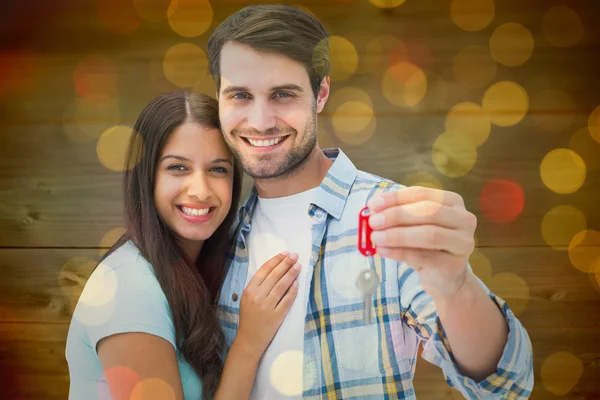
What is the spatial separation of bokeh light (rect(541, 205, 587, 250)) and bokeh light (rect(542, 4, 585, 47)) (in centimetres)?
45

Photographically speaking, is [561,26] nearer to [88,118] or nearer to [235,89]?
[235,89]

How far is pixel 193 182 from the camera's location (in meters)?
1.06

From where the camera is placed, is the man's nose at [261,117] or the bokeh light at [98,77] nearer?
the man's nose at [261,117]

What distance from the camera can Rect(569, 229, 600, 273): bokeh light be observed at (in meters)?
1.43

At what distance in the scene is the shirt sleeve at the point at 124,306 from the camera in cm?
92

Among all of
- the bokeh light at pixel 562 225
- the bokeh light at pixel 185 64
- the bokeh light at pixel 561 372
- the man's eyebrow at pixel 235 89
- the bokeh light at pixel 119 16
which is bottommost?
the bokeh light at pixel 561 372

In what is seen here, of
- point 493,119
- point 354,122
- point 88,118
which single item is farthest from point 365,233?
point 88,118

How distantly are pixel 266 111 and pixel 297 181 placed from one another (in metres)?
0.16

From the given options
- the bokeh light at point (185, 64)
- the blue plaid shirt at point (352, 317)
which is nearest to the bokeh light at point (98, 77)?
the bokeh light at point (185, 64)

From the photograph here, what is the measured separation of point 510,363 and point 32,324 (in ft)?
4.43

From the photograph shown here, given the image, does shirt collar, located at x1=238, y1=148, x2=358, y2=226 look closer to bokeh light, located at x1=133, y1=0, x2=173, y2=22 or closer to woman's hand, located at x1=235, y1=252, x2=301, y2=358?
woman's hand, located at x1=235, y1=252, x2=301, y2=358

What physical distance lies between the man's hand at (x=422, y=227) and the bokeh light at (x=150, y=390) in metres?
0.48

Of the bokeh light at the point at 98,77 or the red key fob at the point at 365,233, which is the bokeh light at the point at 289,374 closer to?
the red key fob at the point at 365,233

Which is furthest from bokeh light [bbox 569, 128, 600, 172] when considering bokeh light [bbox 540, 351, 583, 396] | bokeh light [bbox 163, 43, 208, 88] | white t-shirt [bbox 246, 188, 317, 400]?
bokeh light [bbox 163, 43, 208, 88]
